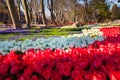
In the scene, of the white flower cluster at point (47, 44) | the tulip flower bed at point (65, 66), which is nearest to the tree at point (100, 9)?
the white flower cluster at point (47, 44)

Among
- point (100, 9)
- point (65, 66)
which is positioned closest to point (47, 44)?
point (65, 66)

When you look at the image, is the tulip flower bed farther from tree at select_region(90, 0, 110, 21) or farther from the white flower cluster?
tree at select_region(90, 0, 110, 21)

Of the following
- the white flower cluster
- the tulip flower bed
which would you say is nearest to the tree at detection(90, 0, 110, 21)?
the white flower cluster

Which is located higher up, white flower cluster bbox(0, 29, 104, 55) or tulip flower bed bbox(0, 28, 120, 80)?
tulip flower bed bbox(0, 28, 120, 80)

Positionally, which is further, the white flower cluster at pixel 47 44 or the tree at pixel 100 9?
the tree at pixel 100 9

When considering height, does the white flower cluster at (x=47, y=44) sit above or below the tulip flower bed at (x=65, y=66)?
below

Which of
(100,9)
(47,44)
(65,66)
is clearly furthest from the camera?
(100,9)

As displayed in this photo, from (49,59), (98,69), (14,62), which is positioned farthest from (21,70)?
(98,69)

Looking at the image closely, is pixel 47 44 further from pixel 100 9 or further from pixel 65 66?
pixel 100 9

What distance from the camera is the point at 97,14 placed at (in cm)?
6788

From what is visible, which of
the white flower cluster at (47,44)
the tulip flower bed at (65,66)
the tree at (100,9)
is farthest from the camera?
the tree at (100,9)

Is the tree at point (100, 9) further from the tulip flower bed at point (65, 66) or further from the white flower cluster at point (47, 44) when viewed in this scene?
the tulip flower bed at point (65, 66)

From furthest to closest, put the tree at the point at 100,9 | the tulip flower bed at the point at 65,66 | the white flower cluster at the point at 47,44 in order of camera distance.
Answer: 1. the tree at the point at 100,9
2. the white flower cluster at the point at 47,44
3. the tulip flower bed at the point at 65,66

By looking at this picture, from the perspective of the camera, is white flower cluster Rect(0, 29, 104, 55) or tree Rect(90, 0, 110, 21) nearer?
white flower cluster Rect(0, 29, 104, 55)
